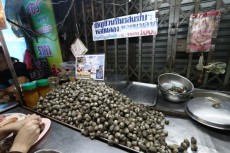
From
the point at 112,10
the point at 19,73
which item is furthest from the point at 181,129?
the point at 19,73

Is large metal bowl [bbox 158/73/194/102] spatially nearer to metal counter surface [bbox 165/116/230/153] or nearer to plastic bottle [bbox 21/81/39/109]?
metal counter surface [bbox 165/116/230/153]

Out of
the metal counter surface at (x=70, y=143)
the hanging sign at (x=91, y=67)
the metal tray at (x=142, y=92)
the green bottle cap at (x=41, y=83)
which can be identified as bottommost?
the metal counter surface at (x=70, y=143)

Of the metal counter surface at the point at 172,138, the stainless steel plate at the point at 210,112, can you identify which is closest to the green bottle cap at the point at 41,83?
the metal counter surface at the point at 172,138

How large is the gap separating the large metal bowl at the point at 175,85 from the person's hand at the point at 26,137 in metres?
1.46

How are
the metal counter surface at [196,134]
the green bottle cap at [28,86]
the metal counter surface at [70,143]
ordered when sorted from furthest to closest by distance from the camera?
the green bottle cap at [28,86]
the metal counter surface at [196,134]
the metal counter surface at [70,143]

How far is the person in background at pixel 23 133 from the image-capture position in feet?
2.85

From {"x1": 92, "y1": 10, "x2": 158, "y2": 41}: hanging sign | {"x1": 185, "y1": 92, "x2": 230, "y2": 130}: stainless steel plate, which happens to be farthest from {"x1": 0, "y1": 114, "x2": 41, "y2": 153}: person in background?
{"x1": 92, "y1": 10, "x2": 158, "y2": 41}: hanging sign

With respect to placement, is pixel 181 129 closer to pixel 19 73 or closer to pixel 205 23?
pixel 205 23

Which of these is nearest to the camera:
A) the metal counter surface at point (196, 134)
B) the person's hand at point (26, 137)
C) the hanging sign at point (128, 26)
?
the person's hand at point (26, 137)

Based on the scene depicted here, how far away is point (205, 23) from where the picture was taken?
1803mm

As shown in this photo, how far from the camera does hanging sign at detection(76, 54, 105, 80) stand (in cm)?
218

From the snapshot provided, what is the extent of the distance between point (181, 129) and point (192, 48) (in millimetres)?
1256

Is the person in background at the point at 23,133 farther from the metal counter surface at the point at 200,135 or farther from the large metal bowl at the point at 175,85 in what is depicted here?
the large metal bowl at the point at 175,85

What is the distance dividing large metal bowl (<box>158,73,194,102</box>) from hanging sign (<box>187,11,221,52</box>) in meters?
0.49
